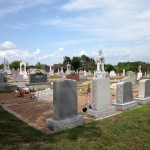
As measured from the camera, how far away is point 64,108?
7.93 metres

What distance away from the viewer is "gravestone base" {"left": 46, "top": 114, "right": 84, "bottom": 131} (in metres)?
7.51

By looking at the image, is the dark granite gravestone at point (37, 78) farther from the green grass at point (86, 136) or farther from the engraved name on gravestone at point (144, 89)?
the green grass at point (86, 136)

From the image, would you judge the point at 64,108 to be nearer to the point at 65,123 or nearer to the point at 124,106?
the point at 65,123

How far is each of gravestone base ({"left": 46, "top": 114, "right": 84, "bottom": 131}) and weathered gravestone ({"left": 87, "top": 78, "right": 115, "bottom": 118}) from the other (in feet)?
4.74

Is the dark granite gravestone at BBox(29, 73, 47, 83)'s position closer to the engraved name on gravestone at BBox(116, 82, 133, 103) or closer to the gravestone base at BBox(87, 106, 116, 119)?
the engraved name on gravestone at BBox(116, 82, 133, 103)

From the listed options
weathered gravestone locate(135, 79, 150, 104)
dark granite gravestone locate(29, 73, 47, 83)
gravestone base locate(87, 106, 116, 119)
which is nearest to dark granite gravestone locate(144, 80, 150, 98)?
weathered gravestone locate(135, 79, 150, 104)

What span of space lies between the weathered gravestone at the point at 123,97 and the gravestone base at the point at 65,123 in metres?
3.17

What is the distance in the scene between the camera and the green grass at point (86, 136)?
5816mm

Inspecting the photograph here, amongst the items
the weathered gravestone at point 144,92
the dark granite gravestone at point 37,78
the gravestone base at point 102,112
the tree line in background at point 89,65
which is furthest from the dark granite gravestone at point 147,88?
the tree line in background at point 89,65

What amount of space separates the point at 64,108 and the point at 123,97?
4.08 meters

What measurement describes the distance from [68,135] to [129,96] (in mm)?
5593

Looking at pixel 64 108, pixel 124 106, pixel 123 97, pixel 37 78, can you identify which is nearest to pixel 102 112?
pixel 124 106

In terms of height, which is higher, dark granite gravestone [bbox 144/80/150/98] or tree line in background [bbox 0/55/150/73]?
tree line in background [bbox 0/55/150/73]

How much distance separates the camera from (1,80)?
73.0ft
